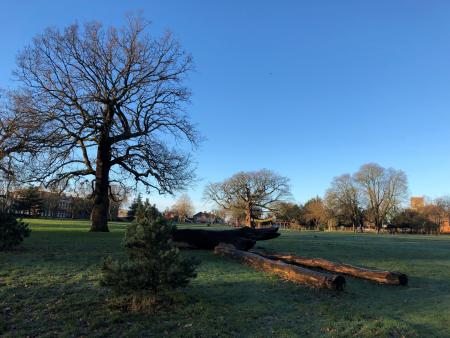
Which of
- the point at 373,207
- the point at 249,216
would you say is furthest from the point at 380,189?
the point at 249,216

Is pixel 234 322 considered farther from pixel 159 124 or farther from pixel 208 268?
pixel 159 124

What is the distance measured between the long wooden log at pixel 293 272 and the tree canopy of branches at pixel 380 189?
74260 mm

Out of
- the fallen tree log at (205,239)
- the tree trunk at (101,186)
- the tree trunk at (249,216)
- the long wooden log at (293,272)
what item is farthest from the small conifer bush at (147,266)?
the tree trunk at (249,216)

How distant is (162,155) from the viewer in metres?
25.1

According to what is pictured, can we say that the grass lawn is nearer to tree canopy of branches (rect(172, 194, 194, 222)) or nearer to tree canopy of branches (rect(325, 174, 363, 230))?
tree canopy of branches (rect(325, 174, 363, 230))

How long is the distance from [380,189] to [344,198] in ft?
25.7

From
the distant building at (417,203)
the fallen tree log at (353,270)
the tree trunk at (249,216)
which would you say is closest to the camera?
the fallen tree log at (353,270)

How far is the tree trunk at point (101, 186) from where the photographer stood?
80.7ft

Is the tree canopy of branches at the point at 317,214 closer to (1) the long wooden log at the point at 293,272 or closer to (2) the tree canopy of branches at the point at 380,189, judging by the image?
(2) the tree canopy of branches at the point at 380,189

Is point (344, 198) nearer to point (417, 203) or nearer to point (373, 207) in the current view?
point (373, 207)

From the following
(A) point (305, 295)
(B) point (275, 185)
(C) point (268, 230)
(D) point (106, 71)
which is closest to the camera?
(A) point (305, 295)

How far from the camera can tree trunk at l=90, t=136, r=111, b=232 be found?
80.7 ft

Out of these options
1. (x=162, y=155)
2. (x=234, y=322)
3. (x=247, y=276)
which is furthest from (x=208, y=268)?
(x=162, y=155)

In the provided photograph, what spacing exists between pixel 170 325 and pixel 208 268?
5210 mm
